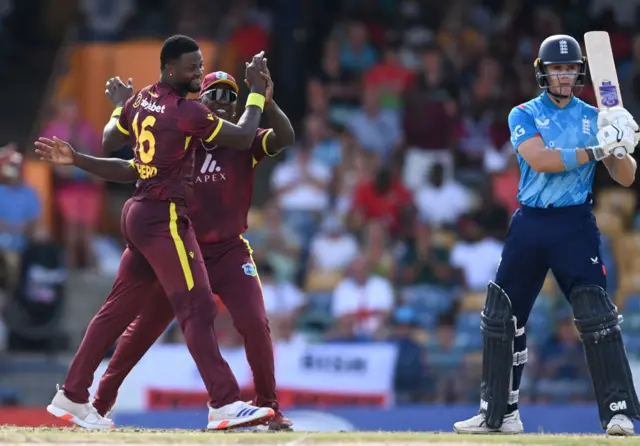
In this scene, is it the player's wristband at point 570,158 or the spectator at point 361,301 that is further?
the spectator at point 361,301

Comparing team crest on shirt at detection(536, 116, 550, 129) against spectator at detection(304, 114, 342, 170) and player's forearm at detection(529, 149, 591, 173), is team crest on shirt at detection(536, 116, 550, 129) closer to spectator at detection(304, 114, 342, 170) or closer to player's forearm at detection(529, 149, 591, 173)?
player's forearm at detection(529, 149, 591, 173)

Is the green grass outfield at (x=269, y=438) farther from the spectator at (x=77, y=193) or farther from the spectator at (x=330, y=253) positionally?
the spectator at (x=77, y=193)

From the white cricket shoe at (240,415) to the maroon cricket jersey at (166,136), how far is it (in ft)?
3.88

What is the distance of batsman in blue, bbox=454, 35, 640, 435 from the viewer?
305 inches

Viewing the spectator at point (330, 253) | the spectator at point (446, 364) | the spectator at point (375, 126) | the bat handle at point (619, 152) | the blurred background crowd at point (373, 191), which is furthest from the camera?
the spectator at point (375, 126)

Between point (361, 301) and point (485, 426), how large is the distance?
5.53 metres

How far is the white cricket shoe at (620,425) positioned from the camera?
7.64m

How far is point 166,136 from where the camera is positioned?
780 cm

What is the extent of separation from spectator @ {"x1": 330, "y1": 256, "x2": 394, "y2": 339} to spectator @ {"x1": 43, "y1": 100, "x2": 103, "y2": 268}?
289 cm

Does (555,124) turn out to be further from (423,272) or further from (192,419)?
(423,272)

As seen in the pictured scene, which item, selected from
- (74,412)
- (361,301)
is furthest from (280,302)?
(74,412)

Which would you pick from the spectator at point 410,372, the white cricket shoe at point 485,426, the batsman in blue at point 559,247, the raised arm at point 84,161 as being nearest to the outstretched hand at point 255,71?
the raised arm at point 84,161

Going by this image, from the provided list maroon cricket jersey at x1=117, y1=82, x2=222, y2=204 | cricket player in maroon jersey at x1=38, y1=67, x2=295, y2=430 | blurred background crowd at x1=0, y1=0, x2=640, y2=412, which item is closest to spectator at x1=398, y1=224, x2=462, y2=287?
blurred background crowd at x1=0, y1=0, x2=640, y2=412

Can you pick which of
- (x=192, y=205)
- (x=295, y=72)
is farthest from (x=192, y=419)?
(x=295, y=72)
